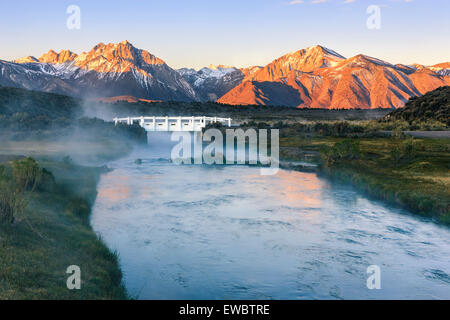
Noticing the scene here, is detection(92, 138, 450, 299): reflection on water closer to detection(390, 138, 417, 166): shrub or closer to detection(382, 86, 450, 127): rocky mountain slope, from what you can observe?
detection(390, 138, 417, 166): shrub

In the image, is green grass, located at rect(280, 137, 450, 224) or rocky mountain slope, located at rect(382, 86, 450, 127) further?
rocky mountain slope, located at rect(382, 86, 450, 127)

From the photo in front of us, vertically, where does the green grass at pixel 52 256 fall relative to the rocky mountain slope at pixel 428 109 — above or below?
below

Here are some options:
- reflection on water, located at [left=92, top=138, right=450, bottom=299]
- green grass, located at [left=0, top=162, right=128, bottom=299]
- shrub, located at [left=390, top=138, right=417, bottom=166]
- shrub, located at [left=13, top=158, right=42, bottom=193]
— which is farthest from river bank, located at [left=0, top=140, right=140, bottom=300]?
shrub, located at [left=390, top=138, right=417, bottom=166]

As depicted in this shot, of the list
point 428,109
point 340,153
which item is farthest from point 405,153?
point 428,109

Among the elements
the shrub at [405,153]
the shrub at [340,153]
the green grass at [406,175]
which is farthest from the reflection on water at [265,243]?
the shrub at [340,153]

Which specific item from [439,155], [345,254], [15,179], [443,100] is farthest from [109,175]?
[443,100]

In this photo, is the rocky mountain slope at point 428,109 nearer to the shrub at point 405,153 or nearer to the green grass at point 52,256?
the shrub at point 405,153
